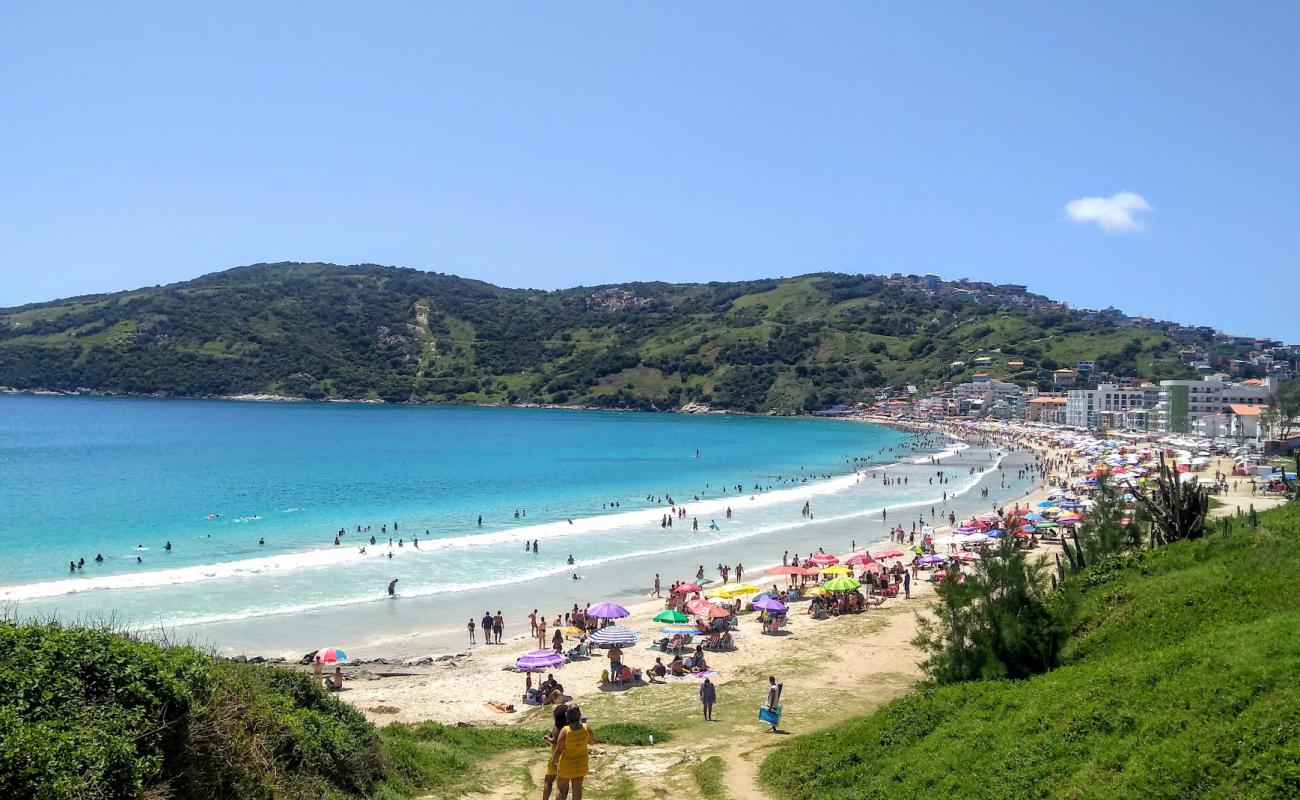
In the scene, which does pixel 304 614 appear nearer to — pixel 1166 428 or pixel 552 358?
pixel 1166 428

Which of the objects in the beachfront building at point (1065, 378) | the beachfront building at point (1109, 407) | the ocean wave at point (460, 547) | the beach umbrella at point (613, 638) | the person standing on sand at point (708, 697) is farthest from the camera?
the beachfront building at point (1065, 378)

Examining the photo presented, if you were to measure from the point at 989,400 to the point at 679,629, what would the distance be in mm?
132934

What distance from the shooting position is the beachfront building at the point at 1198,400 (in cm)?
9794

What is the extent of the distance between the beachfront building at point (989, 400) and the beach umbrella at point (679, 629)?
12691cm

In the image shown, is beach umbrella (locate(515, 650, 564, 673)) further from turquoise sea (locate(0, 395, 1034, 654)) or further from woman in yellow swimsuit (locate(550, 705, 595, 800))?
woman in yellow swimsuit (locate(550, 705, 595, 800))

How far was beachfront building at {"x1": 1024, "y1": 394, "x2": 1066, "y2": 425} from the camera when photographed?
12762cm

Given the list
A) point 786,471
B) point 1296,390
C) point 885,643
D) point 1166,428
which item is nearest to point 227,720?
point 885,643

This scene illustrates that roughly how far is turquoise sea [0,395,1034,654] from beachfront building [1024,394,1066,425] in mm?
36180

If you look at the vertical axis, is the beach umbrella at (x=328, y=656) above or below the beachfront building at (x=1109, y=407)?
below

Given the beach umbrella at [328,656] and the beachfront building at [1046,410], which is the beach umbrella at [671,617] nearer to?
the beach umbrella at [328,656]

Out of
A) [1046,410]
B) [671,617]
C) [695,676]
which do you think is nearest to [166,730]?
[695,676]

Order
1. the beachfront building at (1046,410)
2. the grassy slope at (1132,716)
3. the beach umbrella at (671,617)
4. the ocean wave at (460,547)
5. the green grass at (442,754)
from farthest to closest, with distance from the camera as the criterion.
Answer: the beachfront building at (1046,410)
the ocean wave at (460,547)
the beach umbrella at (671,617)
the green grass at (442,754)
the grassy slope at (1132,716)

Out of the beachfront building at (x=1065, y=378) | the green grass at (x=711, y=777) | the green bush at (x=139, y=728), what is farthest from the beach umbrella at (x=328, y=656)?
the beachfront building at (x=1065, y=378)

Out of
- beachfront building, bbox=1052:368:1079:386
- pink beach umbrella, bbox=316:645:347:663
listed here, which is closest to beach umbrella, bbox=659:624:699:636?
pink beach umbrella, bbox=316:645:347:663
